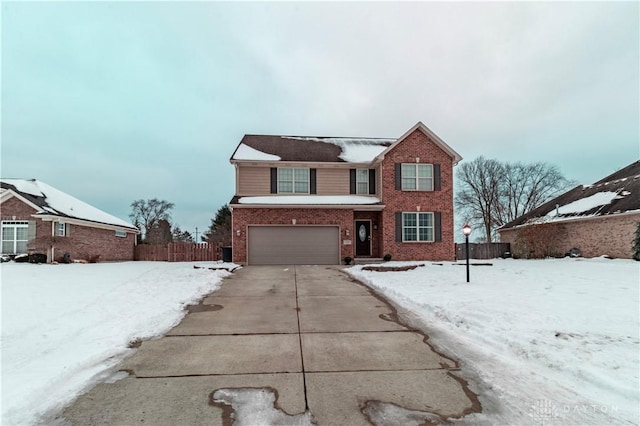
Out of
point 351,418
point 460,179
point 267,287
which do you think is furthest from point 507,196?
point 351,418

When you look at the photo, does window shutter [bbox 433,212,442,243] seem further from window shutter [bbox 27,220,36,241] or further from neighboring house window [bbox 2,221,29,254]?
neighboring house window [bbox 2,221,29,254]

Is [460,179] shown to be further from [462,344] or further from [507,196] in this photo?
[462,344]

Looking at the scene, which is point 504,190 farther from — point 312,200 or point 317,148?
point 312,200

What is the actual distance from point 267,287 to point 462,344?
6526 mm

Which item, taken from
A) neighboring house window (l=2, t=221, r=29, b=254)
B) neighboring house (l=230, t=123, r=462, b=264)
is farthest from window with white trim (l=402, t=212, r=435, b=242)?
neighboring house window (l=2, t=221, r=29, b=254)

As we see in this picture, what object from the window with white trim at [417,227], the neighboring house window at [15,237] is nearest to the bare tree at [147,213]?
the neighboring house window at [15,237]

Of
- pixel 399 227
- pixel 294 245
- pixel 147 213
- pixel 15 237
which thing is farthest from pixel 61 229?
pixel 147 213

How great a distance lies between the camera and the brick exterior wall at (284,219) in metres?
17.4

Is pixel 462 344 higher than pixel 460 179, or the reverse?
pixel 460 179

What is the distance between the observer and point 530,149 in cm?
3947

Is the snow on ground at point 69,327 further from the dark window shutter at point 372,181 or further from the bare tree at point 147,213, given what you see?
the bare tree at point 147,213

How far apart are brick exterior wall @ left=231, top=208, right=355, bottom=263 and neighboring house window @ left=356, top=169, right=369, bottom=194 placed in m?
2.07

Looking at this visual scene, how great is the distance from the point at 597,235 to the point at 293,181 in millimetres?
16909

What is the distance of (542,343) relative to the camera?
466 centimetres
